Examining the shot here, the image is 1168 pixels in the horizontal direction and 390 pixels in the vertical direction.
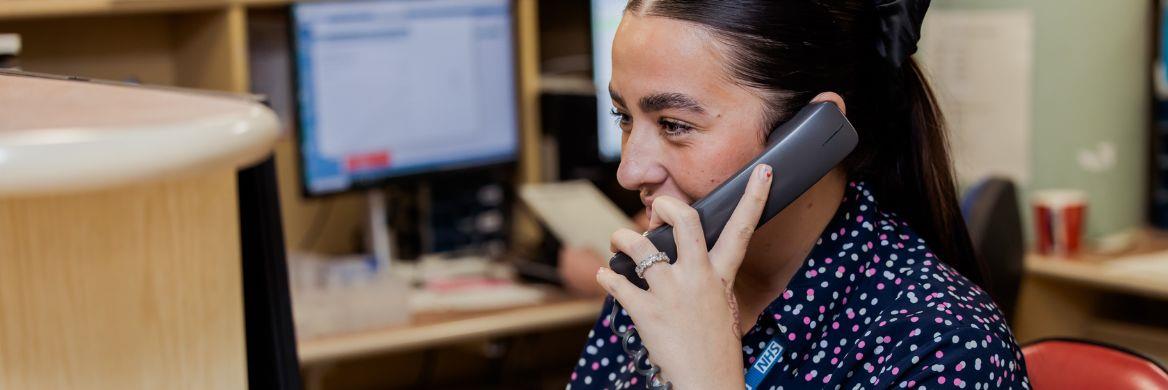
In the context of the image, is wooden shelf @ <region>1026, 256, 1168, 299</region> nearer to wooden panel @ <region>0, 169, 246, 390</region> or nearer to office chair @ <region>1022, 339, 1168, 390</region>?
office chair @ <region>1022, 339, 1168, 390</region>

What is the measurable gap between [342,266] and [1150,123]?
5.57 ft

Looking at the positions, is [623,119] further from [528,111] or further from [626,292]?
[528,111]

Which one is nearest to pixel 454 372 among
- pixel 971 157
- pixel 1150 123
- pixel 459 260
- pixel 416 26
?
pixel 459 260

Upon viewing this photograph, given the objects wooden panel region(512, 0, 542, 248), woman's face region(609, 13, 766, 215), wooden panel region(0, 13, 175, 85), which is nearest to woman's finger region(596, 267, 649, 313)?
woman's face region(609, 13, 766, 215)

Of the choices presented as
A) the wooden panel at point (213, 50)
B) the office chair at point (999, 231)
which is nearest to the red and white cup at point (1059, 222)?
the office chair at point (999, 231)

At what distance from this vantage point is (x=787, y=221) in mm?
1251

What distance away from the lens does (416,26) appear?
2537 millimetres

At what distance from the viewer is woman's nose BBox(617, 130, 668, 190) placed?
1.16 metres

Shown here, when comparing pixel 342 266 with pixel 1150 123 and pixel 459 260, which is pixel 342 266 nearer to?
pixel 459 260

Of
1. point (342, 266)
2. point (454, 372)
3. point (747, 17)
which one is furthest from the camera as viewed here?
point (454, 372)

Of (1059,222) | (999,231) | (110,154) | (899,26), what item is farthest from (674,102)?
(1059,222)

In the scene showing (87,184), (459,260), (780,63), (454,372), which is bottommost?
(454,372)

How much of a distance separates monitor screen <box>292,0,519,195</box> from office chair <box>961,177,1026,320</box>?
995mm

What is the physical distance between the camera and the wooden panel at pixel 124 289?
68 centimetres
